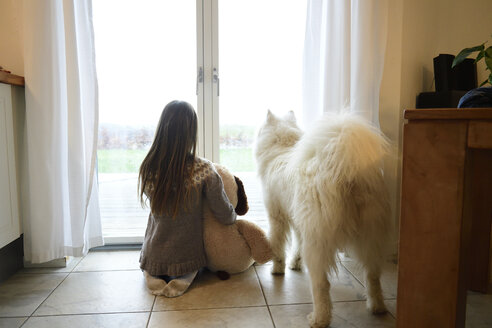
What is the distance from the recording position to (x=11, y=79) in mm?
1723

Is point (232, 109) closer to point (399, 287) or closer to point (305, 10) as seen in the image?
point (305, 10)

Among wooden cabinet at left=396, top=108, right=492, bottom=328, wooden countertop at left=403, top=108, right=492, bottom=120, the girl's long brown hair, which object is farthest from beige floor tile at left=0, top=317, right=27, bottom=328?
wooden countertop at left=403, top=108, right=492, bottom=120

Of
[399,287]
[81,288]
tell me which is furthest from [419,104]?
[81,288]

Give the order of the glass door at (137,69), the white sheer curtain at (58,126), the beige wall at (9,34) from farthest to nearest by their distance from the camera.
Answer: the glass door at (137,69) < the beige wall at (9,34) < the white sheer curtain at (58,126)

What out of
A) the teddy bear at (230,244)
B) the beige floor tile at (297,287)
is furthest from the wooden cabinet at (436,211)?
the teddy bear at (230,244)

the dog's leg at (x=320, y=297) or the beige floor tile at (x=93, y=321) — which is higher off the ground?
the dog's leg at (x=320, y=297)

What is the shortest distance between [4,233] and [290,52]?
1921 millimetres

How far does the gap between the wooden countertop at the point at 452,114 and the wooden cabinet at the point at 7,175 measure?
6.05 feet

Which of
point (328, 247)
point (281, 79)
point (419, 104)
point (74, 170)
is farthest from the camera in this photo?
point (281, 79)

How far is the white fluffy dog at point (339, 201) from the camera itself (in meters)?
1.25

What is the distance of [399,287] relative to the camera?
94 cm

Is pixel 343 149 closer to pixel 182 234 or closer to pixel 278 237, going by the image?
pixel 278 237

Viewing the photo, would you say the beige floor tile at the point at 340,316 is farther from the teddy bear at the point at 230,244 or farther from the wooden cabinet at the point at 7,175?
the wooden cabinet at the point at 7,175

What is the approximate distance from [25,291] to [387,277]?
73.6 inches
